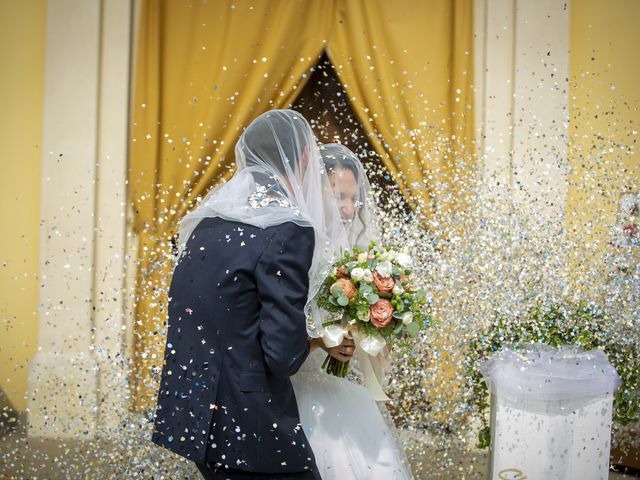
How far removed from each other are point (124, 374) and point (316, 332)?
1586mm

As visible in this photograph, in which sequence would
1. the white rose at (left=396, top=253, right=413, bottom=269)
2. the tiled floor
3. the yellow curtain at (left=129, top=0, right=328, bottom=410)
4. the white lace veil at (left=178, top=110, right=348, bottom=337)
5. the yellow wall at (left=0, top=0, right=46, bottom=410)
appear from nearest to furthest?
the white lace veil at (left=178, top=110, right=348, bottom=337) → the white rose at (left=396, top=253, right=413, bottom=269) → the tiled floor → the yellow curtain at (left=129, top=0, right=328, bottom=410) → the yellow wall at (left=0, top=0, right=46, bottom=410)

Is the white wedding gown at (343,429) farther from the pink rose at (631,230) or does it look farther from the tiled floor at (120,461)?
the pink rose at (631,230)

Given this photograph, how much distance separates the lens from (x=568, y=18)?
5.21 meters

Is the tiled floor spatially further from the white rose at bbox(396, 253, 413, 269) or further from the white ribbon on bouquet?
the white rose at bbox(396, 253, 413, 269)

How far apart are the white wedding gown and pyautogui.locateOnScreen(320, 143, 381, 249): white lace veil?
1.61 feet

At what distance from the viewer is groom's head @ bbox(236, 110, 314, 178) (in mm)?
2525

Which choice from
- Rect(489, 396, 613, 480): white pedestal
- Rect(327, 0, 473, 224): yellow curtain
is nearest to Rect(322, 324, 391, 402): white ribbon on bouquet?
Rect(489, 396, 613, 480): white pedestal

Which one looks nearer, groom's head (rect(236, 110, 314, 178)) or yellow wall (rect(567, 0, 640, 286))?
groom's head (rect(236, 110, 314, 178))

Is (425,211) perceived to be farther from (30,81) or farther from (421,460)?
(30,81)

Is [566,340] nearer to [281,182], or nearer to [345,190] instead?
[345,190]

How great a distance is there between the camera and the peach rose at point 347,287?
2.63 m

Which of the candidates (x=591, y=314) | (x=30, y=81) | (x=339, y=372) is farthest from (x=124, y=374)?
(x=30, y=81)

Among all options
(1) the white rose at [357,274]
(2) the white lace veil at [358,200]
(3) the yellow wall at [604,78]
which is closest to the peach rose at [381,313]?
(1) the white rose at [357,274]

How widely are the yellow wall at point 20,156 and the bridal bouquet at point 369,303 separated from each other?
11.1ft
